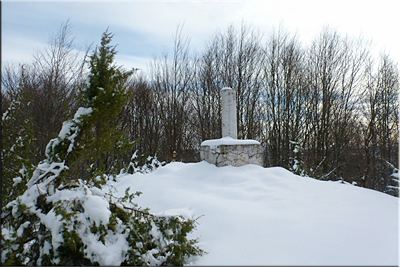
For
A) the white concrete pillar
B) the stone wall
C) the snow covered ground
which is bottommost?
Result: the snow covered ground

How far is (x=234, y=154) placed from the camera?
20.2ft

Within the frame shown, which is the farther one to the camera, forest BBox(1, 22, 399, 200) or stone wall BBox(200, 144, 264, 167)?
forest BBox(1, 22, 399, 200)

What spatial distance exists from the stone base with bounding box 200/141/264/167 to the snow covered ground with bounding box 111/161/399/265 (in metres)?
0.62

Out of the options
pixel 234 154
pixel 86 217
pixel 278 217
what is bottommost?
pixel 278 217

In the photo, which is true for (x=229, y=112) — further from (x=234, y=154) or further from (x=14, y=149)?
(x=14, y=149)

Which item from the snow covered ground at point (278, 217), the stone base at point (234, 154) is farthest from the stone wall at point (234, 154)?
the snow covered ground at point (278, 217)

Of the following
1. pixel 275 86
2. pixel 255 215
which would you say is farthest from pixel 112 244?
pixel 275 86

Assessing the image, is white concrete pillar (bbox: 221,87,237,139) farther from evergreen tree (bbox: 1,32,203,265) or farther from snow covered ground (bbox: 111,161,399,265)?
evergreen tree (bbox: 1,32,203,265)

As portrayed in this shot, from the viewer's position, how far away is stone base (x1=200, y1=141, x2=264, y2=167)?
6.12m

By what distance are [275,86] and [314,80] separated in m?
2.04

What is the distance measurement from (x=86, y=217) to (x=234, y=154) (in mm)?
4214

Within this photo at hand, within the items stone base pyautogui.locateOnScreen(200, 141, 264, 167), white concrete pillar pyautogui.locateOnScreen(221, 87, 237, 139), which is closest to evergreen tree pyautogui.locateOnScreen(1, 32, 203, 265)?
stone base pyautogui.locateOnScreen(200, 141, 264, 167)

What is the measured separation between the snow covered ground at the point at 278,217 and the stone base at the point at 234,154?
620 mm

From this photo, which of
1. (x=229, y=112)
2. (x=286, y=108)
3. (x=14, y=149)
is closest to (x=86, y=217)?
(x=14, y=149)
